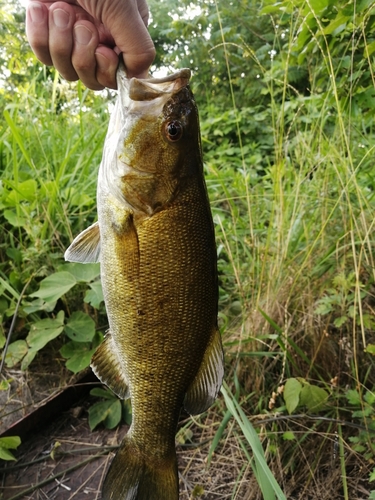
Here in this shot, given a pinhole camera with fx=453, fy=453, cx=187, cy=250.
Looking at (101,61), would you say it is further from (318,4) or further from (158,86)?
(318,4)

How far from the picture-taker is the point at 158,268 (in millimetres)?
1129

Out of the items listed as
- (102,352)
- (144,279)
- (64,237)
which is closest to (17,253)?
(64,237)

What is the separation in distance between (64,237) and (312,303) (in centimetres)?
140

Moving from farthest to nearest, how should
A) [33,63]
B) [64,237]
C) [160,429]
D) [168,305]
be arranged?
[33,63], [64,237], [160,429], [168,305]

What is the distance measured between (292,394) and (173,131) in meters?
1.10

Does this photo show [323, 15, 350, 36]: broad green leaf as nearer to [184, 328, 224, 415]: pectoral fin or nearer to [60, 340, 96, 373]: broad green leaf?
Result: [184, 328, 224, 415]: pectoral fin

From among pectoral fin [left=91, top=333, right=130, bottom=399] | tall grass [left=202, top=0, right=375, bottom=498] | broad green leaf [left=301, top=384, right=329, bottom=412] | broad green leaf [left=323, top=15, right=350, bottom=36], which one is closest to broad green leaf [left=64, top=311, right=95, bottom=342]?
tall grass [left=202, top=0, right=375, bottom=498]

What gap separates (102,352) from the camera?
126cm

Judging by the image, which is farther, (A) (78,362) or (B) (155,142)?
(A) (78,362)

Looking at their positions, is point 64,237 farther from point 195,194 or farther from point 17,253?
point 195,194

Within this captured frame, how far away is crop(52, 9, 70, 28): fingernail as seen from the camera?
121cm

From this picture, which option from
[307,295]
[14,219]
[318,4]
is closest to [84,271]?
[14,219]

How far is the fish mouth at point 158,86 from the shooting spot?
3.72 ft

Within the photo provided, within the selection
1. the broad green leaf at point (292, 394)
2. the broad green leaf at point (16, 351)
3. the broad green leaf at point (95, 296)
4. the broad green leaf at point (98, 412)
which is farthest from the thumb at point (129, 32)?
the broad green leaf at point (98, 412)
